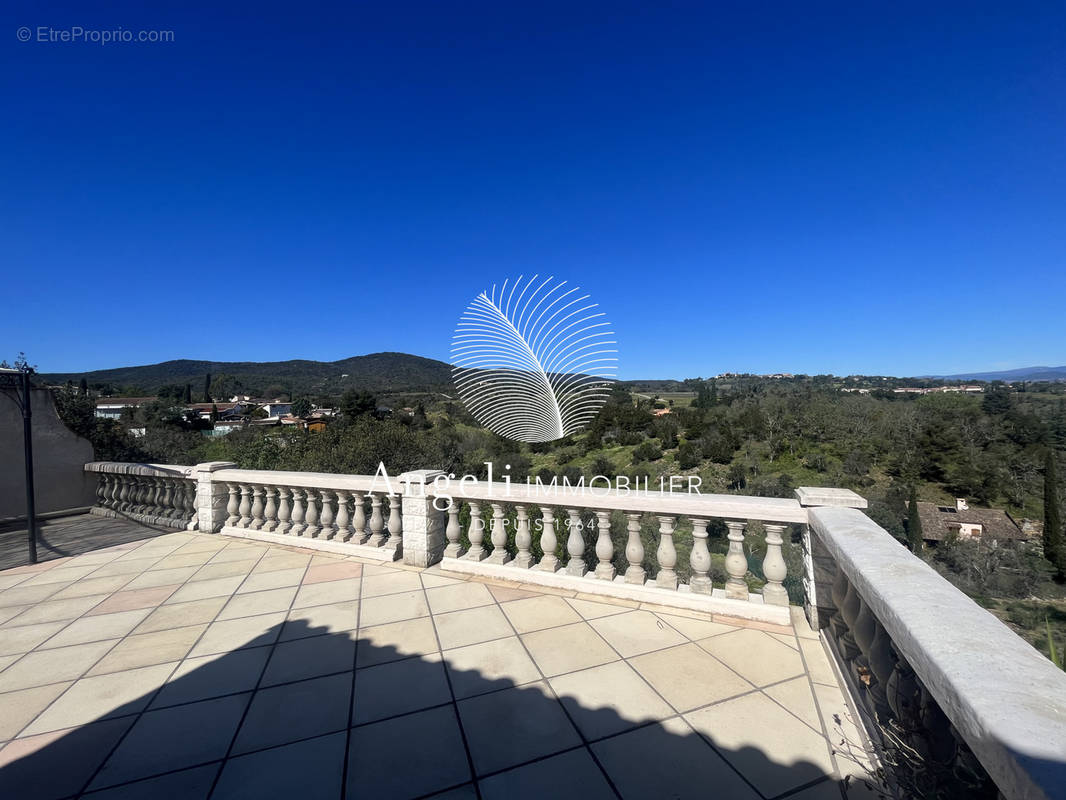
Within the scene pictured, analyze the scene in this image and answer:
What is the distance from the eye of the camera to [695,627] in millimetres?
2945

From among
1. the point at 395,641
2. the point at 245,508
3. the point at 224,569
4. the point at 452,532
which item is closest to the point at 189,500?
the point at 245,508

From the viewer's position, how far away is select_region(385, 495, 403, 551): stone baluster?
14.0 ft

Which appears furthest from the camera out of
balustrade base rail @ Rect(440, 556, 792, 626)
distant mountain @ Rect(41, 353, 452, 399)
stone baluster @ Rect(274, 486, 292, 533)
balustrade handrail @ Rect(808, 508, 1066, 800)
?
distant mountain @ Rect(41, 353, 452, 399)

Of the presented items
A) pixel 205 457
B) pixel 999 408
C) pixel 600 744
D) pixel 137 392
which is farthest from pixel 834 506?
pixel 137 392

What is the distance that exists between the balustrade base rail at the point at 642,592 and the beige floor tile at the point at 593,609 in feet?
0.47

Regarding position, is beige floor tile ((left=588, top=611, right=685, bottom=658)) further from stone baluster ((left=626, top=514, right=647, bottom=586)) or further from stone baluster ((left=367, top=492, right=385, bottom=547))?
stone baluster ((left=367, top=492, right=385, bottom=547))

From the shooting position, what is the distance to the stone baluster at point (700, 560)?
3.09 metres

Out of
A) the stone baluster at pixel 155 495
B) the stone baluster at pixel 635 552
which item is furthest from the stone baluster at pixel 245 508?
the stone baluster at pixel 635 552

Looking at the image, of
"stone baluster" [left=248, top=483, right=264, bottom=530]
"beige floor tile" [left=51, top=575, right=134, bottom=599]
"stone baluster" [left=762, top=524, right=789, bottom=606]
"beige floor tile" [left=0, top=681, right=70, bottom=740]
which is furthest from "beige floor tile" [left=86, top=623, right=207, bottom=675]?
"stone baluster" [left=762, top=524, right=789, bottom=606]

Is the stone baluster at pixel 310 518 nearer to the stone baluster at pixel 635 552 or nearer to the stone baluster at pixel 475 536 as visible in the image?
the stone baluster at pixel 475 536

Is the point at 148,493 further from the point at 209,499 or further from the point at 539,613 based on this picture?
the point at 539,613

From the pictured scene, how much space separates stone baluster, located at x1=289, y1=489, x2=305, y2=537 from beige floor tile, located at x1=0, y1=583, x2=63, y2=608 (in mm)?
1833

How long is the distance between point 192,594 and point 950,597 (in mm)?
4846

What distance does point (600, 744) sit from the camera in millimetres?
1925
